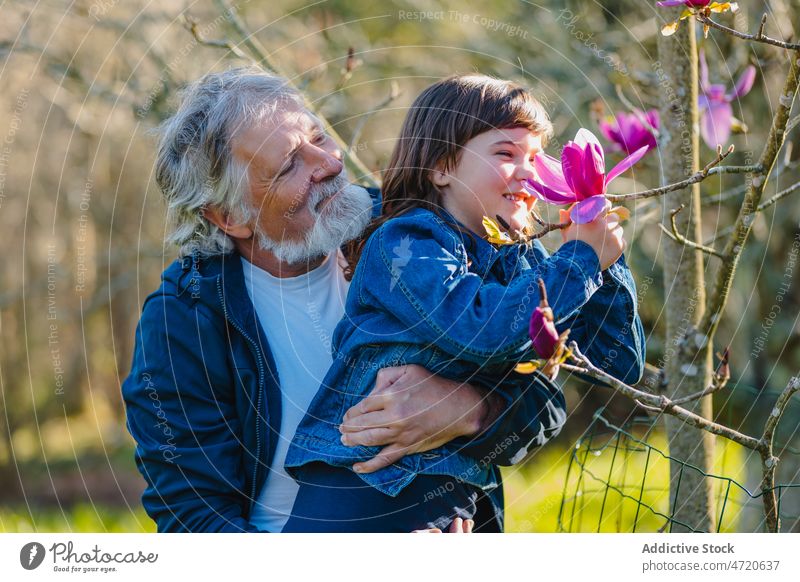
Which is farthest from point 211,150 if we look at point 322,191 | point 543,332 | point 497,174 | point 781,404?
point 781,404

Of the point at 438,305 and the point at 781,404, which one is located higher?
the point at 438,305

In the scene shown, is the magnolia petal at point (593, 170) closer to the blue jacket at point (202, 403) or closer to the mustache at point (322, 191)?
the blue jacket at point (202, 403)

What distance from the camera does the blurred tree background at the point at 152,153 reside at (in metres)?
2.65

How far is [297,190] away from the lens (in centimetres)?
175

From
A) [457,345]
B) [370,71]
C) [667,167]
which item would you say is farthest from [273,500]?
[370,71]

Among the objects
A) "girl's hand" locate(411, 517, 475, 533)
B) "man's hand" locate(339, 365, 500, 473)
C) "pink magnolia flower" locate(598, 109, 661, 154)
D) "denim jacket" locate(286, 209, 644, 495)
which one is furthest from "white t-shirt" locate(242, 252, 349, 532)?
"pink magnolia flower" locate(598, 109, 661, 154)

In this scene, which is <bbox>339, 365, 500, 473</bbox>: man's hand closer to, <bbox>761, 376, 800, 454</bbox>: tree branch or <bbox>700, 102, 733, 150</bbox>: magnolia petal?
<bbox>761, 376, 800, 454</bbox>: tree branch

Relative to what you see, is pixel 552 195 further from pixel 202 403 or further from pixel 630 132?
pixel 202 403

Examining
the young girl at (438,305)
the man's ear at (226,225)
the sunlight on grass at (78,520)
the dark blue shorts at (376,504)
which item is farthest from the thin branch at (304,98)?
the sunlight on grass at (78,520)

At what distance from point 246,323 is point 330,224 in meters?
0.25

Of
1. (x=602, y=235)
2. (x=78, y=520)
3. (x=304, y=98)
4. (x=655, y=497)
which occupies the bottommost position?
(x=78, y=520)

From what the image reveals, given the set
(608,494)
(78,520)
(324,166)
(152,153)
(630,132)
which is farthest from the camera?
(152,153)

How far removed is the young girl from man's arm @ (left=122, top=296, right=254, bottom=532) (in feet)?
0.53
